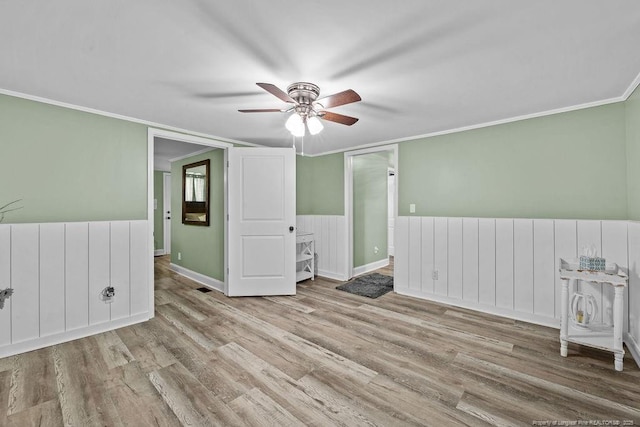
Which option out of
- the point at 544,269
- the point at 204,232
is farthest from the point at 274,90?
the point at 204,232

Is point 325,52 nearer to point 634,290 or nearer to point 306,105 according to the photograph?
point 306,105

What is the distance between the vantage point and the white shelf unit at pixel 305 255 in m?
4.62

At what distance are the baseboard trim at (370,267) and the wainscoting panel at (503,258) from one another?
3.56ft

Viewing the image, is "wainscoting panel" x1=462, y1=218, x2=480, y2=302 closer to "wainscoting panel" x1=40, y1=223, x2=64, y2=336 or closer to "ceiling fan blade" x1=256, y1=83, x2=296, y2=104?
"ceiling fan blade" x1=256, y1=83, x2=296, y2=104

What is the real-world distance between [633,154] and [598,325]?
1.48 m

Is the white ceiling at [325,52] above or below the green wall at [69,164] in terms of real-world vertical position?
above

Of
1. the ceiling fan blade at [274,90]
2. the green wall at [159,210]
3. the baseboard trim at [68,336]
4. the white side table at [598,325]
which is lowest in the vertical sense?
the baseboard trim at [68,336]

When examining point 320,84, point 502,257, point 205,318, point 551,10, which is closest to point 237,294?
point 205,318

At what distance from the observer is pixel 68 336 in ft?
8.47

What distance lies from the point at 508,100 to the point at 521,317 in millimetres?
2279

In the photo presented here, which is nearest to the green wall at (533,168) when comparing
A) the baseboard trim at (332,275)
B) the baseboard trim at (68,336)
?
the baseboard trim at (332,275)

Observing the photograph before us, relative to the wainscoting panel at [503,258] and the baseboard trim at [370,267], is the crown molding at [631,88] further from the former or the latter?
the baseboard trim at [370,267]

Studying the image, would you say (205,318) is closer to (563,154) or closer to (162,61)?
(162,61)

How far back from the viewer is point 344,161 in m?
4.64
